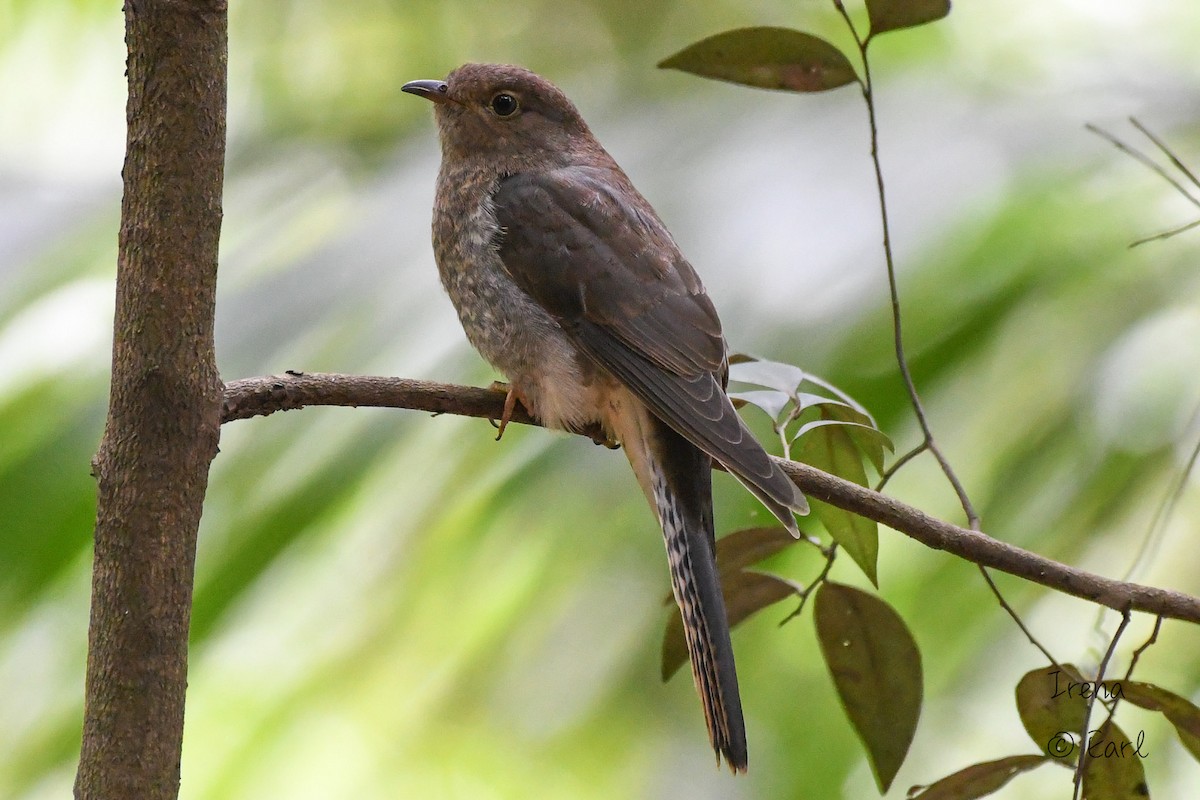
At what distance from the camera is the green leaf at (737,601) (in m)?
1.85

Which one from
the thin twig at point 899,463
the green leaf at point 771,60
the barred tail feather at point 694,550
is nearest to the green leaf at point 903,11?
the green leaf at point 771,60

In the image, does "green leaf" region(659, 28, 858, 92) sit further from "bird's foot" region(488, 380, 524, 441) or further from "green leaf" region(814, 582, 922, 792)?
"green leaf" region(814, 582, 922, 792)

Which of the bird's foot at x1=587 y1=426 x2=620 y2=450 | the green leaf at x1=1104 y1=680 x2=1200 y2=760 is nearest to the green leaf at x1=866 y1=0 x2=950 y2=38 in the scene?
the bird's foot at x1=587 y1=426 x2=620 y2=450

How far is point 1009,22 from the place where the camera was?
3143 millimetres

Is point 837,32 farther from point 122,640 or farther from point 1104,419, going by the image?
point 122,640

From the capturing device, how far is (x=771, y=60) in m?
1.78

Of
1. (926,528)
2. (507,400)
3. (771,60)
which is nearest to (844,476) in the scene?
(926,528)

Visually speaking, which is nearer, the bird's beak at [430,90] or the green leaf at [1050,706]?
the green leaf at [1050,706]

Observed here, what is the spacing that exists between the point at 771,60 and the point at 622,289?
19.5 inches

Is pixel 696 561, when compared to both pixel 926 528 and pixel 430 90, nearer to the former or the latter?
pixel 926 528

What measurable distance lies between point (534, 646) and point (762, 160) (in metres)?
1.36

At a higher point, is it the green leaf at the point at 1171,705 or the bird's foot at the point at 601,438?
the bird's foot at the point at 601,438

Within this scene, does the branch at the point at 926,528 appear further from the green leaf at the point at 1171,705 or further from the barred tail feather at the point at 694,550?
the barred tail feather at the point at 694,550

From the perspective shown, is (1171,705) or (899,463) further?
(899,463)
